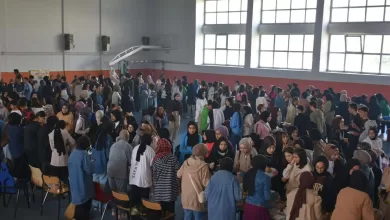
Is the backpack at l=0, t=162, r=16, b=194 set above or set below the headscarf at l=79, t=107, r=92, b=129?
below

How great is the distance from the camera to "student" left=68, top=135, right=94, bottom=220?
542cm

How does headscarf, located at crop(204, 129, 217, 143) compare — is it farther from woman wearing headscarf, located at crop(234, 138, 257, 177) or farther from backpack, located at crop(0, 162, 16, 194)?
backpack, located at crop(0, 162, 16, 194)

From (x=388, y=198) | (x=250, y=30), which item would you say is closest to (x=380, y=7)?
(x=250, y=30)

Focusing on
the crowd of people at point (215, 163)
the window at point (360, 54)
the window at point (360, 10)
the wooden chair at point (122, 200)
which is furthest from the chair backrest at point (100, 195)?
the window at point (360, 10)

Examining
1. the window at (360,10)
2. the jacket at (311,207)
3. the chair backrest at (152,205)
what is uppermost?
the window at (360,10)

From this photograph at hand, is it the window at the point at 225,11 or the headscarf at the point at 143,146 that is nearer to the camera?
the headscarf at the point at 143,146

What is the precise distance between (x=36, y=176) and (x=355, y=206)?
4.63 metres

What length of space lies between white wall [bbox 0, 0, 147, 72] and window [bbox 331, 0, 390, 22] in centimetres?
1069

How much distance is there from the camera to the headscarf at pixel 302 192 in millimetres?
4367

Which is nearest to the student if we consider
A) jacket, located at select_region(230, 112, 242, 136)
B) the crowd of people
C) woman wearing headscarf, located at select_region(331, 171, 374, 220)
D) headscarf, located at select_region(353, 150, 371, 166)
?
the crowd of people

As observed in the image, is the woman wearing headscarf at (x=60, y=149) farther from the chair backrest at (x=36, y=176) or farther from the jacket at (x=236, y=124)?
the jacket at (x=236, y=124)

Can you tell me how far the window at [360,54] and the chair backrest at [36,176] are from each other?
13.7 meters

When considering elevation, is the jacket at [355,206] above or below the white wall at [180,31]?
below

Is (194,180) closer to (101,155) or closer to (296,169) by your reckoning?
(296,169)
